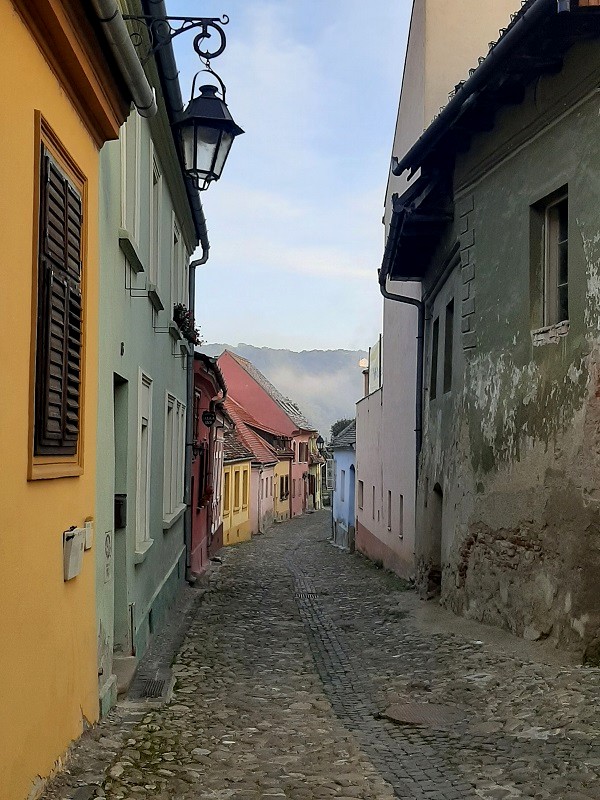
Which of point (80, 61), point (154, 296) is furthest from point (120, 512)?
point (80, 61)

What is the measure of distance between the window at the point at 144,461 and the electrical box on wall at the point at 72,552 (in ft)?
11.0

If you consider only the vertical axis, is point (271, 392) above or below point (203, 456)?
above

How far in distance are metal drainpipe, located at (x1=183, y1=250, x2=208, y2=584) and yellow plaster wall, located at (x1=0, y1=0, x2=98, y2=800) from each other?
9406mm

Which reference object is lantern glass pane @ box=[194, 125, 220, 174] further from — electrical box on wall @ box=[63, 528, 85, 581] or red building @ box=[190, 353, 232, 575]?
red building @ box=[190, 353, 232, 575]

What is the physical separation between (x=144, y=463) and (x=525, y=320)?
3.91 meters

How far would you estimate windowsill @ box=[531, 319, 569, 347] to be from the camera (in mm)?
7968

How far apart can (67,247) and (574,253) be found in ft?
15.5

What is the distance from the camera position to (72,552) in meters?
4.75

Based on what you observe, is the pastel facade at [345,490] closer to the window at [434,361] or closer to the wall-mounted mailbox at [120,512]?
the window at [434,361]

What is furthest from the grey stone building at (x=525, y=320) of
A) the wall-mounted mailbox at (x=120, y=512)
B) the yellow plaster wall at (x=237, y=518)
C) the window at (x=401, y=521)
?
the yellow plaster wall at (x=237, y=518)

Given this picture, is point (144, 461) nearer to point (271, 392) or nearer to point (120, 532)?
point (120, 532)

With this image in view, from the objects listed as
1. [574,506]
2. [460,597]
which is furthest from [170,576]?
[574,506]

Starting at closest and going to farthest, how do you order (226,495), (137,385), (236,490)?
1. (137,385)
2. (226,495)
3. (236,490)

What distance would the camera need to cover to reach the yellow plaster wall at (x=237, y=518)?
2919 cm
